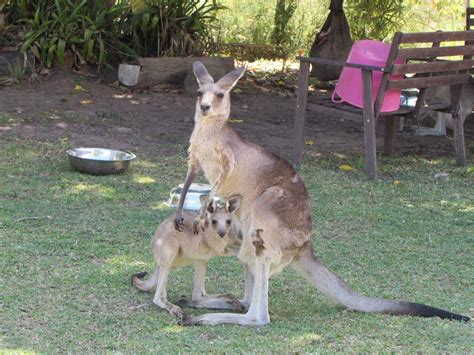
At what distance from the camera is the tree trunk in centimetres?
1221

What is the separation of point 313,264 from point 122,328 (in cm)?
A: 99

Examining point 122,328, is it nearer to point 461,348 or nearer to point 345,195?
point 461,348

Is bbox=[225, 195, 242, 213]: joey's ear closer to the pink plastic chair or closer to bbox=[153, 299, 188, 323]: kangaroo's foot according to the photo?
bbox=[153, 299, 188, 323]: kangaroo's foot

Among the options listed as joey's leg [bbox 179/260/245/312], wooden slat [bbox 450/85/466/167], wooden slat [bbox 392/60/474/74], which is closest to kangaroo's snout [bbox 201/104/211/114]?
joey's leg [bbox 179/260/245/312]

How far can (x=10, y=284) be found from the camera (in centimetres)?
450

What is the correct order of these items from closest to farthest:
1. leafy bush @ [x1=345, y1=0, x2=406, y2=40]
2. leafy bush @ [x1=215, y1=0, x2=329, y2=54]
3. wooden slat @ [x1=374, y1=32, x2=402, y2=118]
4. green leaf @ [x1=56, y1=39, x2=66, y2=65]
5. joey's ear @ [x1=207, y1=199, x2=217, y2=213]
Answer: joey's ear @ [x1=207, y1=199, x2=217, y2=213], wooden slat @ [x1=374, y1=32, x2=402, y2=118], green leaf @ [x1=56, y1=39, x2=66, y2=65], leafy bush @ [x1=345, y1=0, x2=406, y2=40], leafy bush @ [x1=215, y1=0, x2=329, y2=54]

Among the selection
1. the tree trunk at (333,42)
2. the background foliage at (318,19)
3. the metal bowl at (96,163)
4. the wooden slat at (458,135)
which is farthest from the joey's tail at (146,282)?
the background foliage at (318,19)

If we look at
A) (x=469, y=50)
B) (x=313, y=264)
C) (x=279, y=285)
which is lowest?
(x=279, y=285)

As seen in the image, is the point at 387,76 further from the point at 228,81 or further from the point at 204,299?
the point at 204,299

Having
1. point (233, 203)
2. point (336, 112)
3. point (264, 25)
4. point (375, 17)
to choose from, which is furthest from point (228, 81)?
point (264, 25)

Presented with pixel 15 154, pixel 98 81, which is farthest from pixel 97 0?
pixel 15 154

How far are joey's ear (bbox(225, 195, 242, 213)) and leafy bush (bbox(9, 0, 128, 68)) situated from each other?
646cm

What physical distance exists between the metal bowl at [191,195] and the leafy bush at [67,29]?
4533 millimetres

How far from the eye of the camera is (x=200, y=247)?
4340mm
